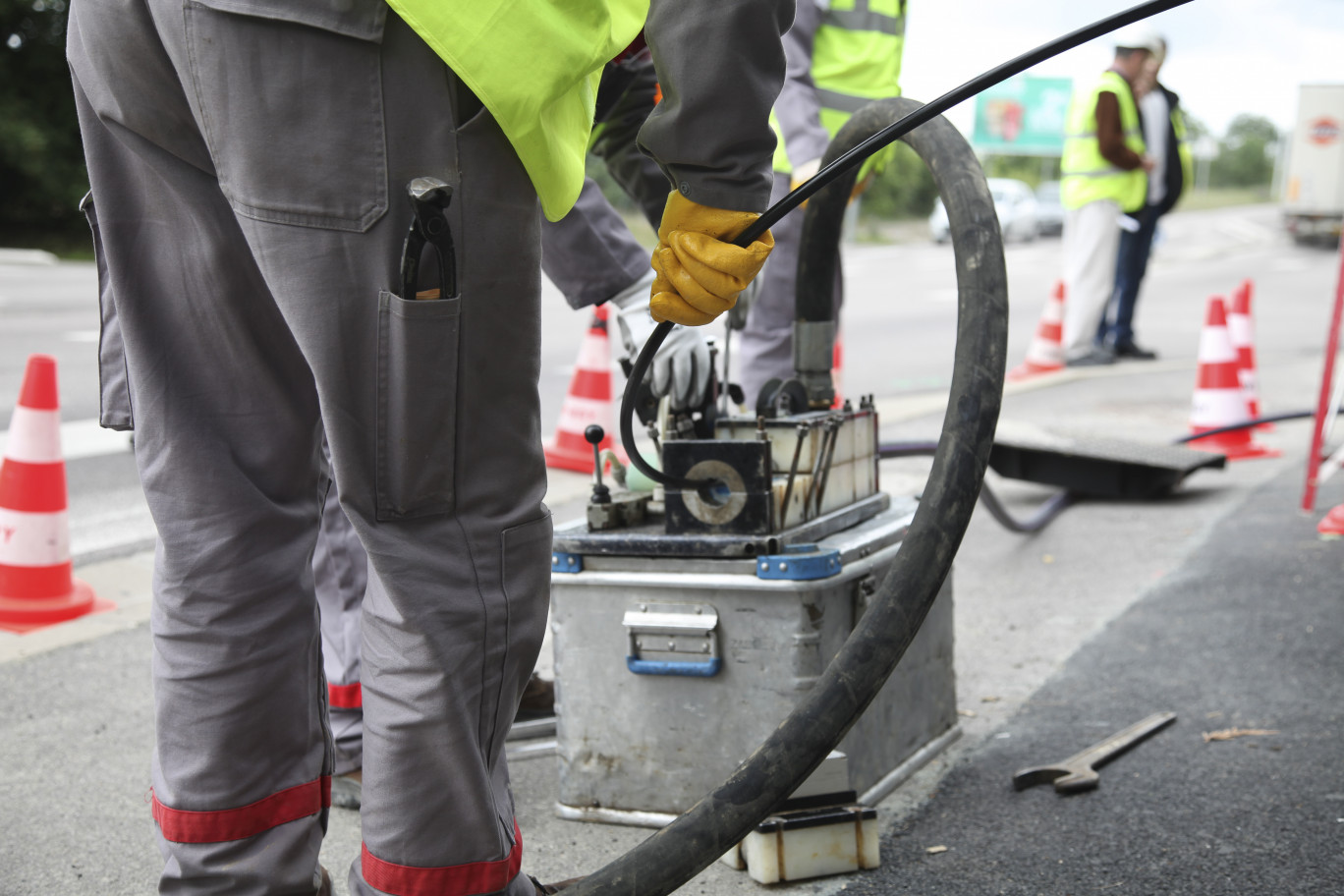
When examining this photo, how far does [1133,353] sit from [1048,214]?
26.0 metres

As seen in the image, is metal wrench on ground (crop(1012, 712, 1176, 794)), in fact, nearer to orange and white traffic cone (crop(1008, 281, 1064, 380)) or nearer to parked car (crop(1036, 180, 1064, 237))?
orange and white traffic cone (crop(1008, 281, 1064, 380))

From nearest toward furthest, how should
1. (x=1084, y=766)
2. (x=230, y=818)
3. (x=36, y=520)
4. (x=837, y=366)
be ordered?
(x=230, y=818), (x=1084, y=766), (x=36, y=520), (x=837, y=366)

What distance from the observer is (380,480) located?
1.39 m

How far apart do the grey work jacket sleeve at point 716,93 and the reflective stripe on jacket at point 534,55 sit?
66 millimetres

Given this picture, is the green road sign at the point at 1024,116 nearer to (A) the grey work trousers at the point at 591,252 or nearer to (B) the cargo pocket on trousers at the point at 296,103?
(A) the grey work trousers at the point at 591,252

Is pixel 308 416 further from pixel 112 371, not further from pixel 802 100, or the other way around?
pixel 802 100

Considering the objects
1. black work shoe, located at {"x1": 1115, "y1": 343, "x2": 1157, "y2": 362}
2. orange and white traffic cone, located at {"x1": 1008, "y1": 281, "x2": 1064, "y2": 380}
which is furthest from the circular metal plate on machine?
black work shoe, located at {"x1": 1115, "y1": 343, "x2": 1157, "y2": 362}

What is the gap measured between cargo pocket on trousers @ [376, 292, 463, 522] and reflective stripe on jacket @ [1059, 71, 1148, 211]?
7.86m

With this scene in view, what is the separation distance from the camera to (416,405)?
136 centimetres

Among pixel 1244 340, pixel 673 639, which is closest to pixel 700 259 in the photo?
pixel 673 639

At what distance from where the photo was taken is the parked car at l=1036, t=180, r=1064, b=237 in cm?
3306

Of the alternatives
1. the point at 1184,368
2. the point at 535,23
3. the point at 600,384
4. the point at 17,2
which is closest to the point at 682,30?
the point at 535,23

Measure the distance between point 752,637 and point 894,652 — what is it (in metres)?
0.40

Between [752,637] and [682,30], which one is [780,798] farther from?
[682,30]
